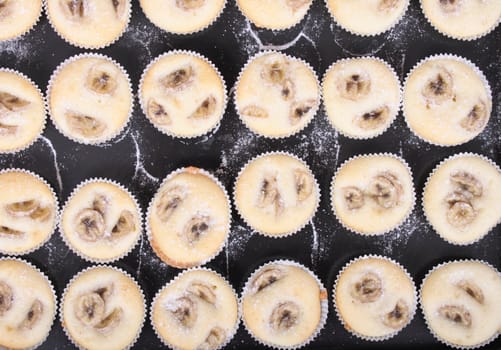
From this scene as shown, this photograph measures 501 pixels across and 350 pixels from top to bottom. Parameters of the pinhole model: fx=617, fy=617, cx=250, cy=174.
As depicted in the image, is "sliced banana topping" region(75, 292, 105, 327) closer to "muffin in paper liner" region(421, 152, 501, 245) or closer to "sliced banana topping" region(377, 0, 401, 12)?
"muffin in paper liner" region(421, 152, 501, 245)

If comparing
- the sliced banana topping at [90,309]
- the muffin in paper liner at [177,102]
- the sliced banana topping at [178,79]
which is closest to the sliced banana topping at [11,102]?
the muffin in paper liner at [177,102]

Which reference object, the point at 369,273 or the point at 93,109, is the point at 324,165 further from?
the point at 93,109

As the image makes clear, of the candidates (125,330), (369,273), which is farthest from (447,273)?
(125,330)

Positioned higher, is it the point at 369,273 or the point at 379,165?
the point at 379,165

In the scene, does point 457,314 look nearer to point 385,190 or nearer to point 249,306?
point 385,190

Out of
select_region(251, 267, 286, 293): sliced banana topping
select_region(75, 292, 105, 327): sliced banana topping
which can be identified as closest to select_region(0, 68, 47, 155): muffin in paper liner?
select_region(75, 292, 105, 327): sliced banana topping
